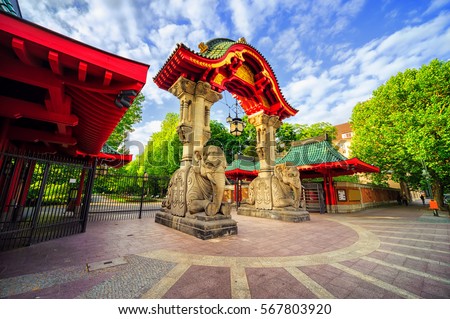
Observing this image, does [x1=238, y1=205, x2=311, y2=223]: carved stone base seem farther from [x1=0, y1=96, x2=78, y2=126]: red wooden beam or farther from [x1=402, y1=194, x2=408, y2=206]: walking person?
[x1=402, y1=194, x2=408, y2=206]: walking person

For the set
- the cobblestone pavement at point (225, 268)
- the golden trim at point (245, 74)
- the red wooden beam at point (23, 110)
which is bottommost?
the cobblestone pavement at point (225, 268)

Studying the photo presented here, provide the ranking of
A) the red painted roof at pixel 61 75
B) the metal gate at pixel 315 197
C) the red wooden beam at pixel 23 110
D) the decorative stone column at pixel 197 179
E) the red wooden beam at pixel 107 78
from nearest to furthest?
the red painted roof at pixel 61 75, the red wooden beam at pixel 107 78, the red wooden beam at pixel 23 110, the decorative stone column at pixel 197 179, the metal gate at pixel 315 197

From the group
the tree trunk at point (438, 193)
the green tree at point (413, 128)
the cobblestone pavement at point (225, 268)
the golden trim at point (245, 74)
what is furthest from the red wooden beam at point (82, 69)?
→ the tree trunk at point (438, 193)

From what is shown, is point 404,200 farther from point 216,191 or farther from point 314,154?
point 216,191

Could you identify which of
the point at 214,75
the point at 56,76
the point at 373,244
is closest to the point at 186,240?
the point at 56,76

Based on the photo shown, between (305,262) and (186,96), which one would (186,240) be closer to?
(305,262)

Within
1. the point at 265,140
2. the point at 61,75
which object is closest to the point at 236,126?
the point at 265,140

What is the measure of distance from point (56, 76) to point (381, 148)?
2083cm

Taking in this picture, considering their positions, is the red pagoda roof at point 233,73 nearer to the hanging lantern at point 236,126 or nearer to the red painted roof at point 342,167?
the hanging lantern at point 236,126

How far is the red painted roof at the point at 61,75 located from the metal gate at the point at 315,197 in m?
13.4

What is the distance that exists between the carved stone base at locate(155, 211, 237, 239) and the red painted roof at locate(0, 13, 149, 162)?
3.46m

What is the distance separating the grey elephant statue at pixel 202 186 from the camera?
5.47m

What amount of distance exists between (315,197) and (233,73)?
11.4 m
